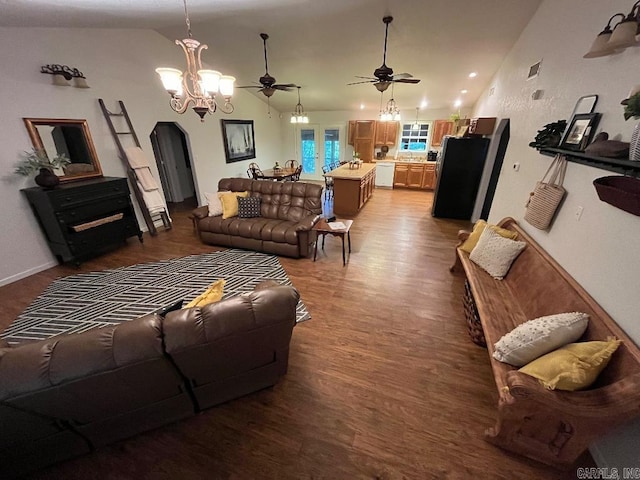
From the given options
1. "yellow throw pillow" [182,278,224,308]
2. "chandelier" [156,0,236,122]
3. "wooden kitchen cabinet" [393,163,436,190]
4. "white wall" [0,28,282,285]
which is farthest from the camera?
"wooden kitchen cabinet" [393,163,436,190]

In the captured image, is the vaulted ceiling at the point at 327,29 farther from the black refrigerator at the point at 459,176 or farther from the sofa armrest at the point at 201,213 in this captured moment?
the sofa armrest at the point at 201,213

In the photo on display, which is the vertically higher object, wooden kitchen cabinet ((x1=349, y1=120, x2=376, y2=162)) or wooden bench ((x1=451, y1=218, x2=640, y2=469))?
wooden kitchen cabinet ((x1=349, y1=120, x2=376, y2=162))

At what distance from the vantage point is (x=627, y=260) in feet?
4.53

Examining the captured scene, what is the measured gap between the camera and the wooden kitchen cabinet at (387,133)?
7.87 m

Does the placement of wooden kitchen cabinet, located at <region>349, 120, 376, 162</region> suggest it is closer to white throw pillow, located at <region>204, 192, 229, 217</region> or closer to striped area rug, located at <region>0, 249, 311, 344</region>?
white throw pillow, located at <region>204, 192, 229, 217</region>

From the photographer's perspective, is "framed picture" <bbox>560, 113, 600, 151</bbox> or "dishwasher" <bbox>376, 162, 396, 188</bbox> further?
"dishwasher" <bbox>376, 162, 396, 188</bbox>

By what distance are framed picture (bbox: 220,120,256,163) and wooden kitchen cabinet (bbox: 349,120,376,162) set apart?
323 cm

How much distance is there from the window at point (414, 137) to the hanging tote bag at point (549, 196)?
636cm

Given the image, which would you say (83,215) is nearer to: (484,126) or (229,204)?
(229,204)

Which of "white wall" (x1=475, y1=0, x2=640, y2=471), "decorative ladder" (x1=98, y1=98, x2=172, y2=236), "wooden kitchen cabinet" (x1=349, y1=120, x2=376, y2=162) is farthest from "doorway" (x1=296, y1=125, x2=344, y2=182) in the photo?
"white wall" (x1=475, y1=0, x2=640, y2=471)

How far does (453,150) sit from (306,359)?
15.6ft

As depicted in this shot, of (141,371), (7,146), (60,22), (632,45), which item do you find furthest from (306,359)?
(60,22)

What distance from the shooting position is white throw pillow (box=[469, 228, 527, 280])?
2.38m

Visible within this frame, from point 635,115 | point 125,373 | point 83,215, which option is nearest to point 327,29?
point 635,115
